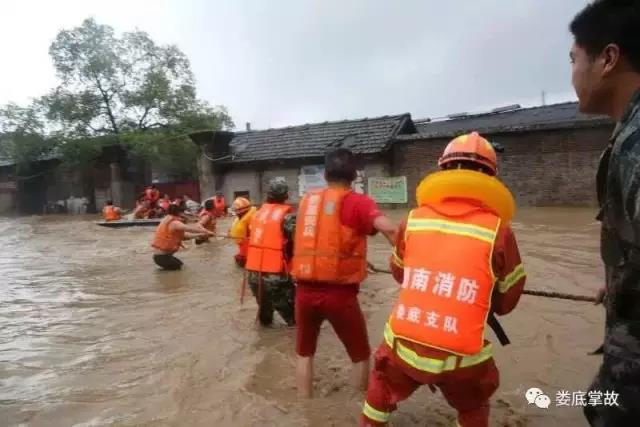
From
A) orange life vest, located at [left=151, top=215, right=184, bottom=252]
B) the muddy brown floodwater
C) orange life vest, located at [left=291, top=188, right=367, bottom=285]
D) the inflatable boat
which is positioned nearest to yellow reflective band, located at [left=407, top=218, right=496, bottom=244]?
orange life vest, located at [left=291, top=188, right=367, bottom=285]

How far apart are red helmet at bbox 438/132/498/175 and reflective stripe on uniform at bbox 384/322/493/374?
81 cm

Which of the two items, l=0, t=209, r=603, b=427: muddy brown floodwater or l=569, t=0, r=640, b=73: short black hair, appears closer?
l=569, t=0, r=640, b=73: short black hair

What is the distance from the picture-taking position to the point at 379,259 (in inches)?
385

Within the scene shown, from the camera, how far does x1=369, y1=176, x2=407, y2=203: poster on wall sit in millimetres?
17547

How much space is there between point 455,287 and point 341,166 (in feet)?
5.17

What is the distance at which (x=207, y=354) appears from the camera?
506cm

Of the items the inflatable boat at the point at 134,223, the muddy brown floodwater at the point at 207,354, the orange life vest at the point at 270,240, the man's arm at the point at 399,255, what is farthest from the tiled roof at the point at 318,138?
the man's arm at the point at 399,255

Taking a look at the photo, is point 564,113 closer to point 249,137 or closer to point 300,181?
point 300,181

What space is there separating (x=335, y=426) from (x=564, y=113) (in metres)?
18.9

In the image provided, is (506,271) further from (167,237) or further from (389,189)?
(389,189)

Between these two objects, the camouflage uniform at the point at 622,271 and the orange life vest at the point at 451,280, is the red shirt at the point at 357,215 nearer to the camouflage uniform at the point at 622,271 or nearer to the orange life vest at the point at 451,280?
the orange life vest at the point at 451,280

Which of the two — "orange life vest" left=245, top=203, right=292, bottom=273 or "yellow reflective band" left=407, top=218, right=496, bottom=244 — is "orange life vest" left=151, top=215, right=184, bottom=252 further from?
"yellow reflective band" left=407, top=218, right=496, bottom=244

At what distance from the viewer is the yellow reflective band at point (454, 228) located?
2102mm

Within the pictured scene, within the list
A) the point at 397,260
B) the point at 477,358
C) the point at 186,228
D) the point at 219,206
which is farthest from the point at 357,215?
the point at 219,206
